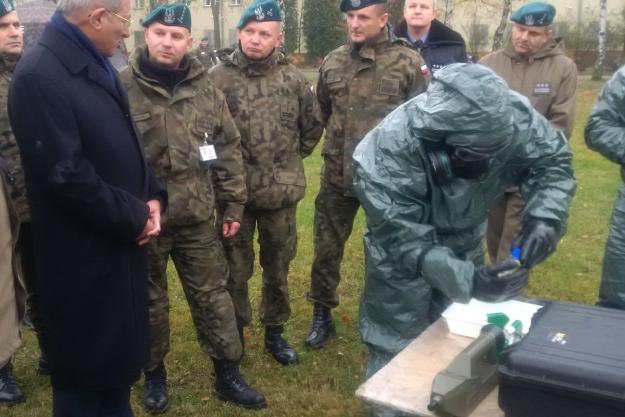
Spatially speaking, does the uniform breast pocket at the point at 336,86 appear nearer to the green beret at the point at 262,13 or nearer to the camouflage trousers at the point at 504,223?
the green beret at the point at 262,13

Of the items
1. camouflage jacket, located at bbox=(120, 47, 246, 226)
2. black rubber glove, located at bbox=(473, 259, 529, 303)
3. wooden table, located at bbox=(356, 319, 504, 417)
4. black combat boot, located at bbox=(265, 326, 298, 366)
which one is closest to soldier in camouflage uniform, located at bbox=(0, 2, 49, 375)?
camouflage jacket, located at bbox=(120, 47, 246, 226)

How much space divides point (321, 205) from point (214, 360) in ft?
3.53

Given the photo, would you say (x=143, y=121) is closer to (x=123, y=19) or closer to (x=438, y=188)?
(x=123, y=19)

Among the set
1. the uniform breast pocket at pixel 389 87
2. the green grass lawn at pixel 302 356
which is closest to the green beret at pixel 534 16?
the uniform breast pocket at pixel 389 87

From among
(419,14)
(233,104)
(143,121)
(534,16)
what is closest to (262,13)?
(233,104)

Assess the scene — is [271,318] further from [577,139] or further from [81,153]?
[577,139]

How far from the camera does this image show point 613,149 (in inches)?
140

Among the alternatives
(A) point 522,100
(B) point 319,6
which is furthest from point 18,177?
(B) point 319,6

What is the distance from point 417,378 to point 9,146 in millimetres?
2485

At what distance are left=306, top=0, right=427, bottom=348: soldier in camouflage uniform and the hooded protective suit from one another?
1213mm

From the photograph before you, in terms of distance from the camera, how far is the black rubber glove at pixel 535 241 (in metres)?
2.47

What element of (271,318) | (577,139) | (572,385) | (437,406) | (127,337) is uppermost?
(572,385)

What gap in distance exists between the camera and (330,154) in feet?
13.5

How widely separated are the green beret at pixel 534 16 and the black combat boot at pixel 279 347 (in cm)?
239
